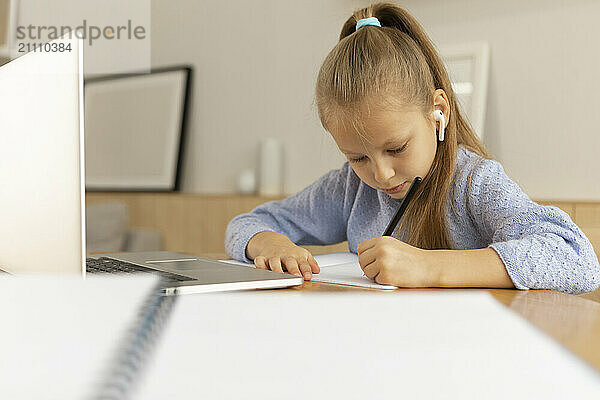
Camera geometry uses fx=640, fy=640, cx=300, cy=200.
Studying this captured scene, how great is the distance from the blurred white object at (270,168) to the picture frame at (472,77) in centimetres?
73

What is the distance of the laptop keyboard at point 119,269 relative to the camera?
24.9 inches

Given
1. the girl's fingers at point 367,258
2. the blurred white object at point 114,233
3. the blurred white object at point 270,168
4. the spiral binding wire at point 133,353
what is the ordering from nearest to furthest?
the spiral binding wire at point 133,353
the girl's fingers at point 367,258
the blurred white object at point 270,168
the blurred white object at point 114,233

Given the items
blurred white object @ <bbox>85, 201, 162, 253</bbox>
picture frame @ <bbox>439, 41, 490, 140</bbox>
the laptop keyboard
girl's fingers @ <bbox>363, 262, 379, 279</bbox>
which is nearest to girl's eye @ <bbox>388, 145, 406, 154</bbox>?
girl's fingers @ <bbox>363, 262, 379, 279</bbox>

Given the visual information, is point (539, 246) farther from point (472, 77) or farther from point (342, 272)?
point (472, 77)

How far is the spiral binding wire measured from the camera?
25 centimetres

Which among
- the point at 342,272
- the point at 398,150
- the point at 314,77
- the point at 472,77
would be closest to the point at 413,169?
the point at 398,150

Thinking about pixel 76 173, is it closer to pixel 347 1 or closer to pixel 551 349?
pixel 551 349

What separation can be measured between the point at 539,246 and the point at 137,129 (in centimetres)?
241

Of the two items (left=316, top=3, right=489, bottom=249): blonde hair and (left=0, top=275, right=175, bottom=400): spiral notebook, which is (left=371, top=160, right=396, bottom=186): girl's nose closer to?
(left=316, top=3, right=489, bottom=249): blonde hair

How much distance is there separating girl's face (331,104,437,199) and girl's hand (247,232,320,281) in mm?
158

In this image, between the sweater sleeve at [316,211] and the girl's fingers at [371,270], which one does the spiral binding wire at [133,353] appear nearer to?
the girl's fingers at [371,270]

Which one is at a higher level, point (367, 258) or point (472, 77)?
point (472, 77)

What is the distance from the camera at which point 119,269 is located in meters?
0.73

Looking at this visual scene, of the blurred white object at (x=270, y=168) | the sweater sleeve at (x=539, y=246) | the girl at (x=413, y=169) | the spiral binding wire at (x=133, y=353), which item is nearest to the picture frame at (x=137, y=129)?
the blurred white object at (x=270, y=168)
